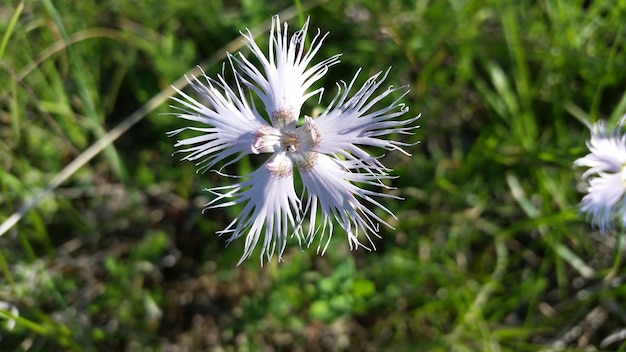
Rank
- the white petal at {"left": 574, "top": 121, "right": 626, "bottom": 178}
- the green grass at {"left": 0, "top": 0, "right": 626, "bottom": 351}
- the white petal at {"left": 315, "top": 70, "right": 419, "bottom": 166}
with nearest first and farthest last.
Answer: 1. the white petal at {"left": 315, "top": 70, "right": 419, "bottom": 166}
2. the white petal at {"left": 574, "top": 121, "right": 626, "bottom": 178}
3. the green grass at {"left": 0, "top": 0, "right": 626, "bottom": 351}

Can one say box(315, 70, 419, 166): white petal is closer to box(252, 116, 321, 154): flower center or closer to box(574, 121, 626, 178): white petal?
box(252, 116, 321, 154): flower center

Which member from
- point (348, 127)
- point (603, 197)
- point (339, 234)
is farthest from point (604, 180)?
point (339, 234)

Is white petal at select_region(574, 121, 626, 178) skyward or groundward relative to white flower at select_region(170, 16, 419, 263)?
groundward

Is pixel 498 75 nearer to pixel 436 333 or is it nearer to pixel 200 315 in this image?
pixel 436 333

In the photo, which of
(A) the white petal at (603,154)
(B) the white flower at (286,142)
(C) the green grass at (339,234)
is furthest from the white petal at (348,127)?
(C) the green grass at (339,234)

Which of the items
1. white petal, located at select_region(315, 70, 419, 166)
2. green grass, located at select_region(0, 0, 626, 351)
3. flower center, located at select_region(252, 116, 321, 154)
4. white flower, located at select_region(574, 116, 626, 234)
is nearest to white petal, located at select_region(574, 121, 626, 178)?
white flower, located at select_region(574, 116, 626, 234)

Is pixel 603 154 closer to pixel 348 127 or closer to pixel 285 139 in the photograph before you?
pixel 348 127

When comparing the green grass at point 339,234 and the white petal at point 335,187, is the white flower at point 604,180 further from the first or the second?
the white petal at point 335,187

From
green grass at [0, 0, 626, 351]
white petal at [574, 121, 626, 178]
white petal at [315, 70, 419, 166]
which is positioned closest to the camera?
white petal at [315, 70, 419, 166]

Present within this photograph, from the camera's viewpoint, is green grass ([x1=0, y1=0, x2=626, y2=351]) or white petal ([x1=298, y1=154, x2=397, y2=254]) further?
green grass ([x1=0, y1=0, x2=626, y2=351])
